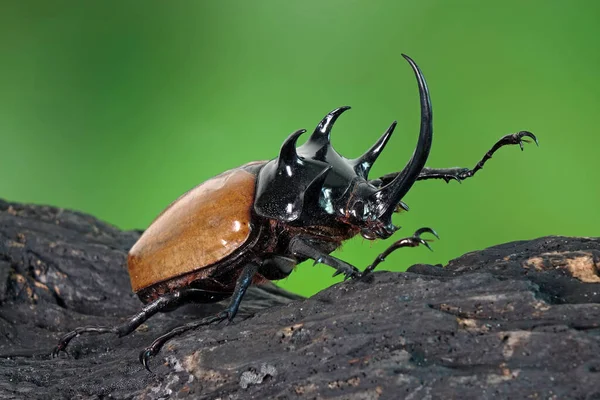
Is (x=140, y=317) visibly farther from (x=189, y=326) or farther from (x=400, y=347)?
(x=400, y=347)

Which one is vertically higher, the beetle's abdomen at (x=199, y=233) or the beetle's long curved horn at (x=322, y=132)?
the beetle's long curved horn at (x=322, y=132)

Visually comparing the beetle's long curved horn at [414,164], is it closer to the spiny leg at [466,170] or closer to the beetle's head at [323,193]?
the beetle's head at [323,193]

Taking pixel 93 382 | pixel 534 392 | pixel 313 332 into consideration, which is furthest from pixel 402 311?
pixel 93 382

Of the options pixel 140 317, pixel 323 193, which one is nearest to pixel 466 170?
pixel 323 193

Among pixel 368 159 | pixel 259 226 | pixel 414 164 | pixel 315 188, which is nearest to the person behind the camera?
pixel 414 164

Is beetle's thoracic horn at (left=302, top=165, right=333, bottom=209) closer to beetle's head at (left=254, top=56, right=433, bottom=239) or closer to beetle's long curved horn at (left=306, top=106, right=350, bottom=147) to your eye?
beetle's head at (left=254, top=56, right=433, bottom=239)

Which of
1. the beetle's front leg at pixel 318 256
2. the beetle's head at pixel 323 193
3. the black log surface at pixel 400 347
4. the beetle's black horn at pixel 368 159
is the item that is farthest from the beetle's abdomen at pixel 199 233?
the beetle's black horn at pixel 368 159

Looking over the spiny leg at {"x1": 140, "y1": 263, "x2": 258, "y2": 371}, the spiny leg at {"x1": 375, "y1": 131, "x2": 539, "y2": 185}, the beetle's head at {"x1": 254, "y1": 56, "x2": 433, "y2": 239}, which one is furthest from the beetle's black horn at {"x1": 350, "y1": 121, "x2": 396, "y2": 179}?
the spiny leg at {"x1": 140, "y1": 263, "x2": 258, "y2": 371}

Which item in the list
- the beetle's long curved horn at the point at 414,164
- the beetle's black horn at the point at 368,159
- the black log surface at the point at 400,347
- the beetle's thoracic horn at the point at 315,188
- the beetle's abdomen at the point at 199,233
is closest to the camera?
the black log surface at the point at 400,347
